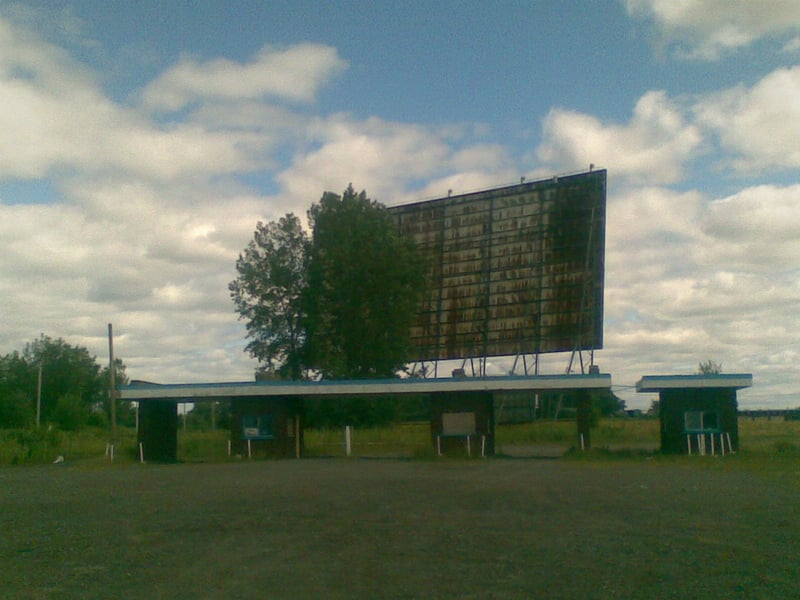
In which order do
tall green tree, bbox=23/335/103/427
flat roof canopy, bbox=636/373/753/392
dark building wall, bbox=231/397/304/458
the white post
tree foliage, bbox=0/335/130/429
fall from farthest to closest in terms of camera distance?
tall green tree, bbox=23/335/103/427 < tree foliage, bbox=0/335/130/429 < the white post < dark building wall, bbox=231/397/304/458 < flat roof canopy, bbox=636/373/753/392

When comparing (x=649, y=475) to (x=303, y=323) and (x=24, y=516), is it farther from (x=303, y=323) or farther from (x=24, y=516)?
(x=303, y=323)

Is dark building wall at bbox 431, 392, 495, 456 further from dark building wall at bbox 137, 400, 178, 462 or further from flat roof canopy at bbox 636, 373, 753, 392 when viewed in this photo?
dark building wall at bbox 137, 400, 178, 462

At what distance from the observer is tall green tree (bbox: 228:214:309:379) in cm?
5450

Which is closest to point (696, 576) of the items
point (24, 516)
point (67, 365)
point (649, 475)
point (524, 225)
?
point (24, 516)

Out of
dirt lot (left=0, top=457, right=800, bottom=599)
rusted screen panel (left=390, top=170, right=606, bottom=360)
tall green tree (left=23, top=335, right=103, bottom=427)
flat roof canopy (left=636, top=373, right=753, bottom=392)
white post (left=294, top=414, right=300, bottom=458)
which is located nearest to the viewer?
dirt lot (left=0, top=457, right=800, bottom=599)

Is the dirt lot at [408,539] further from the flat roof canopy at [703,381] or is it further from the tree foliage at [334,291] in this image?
the tree foliage at [334,291]

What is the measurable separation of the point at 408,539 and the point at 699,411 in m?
23.4

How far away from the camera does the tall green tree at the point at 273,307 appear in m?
54.5

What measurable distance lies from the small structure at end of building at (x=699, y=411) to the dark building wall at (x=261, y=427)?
1532 centimetres

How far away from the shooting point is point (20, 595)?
7.86 metres

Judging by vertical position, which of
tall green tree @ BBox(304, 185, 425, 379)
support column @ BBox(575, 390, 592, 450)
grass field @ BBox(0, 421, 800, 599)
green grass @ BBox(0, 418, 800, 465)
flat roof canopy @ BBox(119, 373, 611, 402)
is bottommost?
green grass @ BBox(0, 418, 800, 465)

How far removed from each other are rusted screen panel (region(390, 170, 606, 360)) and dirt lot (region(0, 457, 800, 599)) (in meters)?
28.9

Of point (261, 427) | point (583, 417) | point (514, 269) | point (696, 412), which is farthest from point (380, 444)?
point (696, 412)

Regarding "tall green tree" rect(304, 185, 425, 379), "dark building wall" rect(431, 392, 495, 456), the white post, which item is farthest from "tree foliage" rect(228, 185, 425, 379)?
"dark building wall" rect(431, 392, 495, 456)
